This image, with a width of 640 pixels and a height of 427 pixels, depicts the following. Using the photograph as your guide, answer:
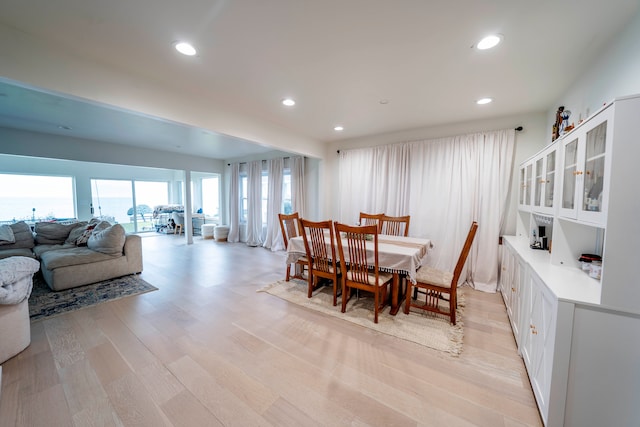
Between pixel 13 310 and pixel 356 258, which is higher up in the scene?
pixel 356 258

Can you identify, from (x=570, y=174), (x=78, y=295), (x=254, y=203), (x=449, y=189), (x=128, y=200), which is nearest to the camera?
(x=570, y=174)

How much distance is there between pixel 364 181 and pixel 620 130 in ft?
11.4

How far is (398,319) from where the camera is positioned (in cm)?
254

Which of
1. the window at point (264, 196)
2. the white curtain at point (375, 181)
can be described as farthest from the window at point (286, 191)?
the white curtain at point (375, 181)

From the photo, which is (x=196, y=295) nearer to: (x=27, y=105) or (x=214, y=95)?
(x=214, y=95)

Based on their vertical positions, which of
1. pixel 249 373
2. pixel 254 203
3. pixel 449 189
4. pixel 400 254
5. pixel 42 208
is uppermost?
pixel 449 189

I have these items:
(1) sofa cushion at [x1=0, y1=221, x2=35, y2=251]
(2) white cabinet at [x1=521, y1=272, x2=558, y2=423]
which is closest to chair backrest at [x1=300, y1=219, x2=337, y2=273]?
(2) white cabinet at [x1=521, y1=272, x2=558, y2=423]

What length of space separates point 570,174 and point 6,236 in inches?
284

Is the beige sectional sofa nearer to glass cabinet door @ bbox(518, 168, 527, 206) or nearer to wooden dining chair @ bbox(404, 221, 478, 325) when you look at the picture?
wooden dining chair @ bbox(404, 221, 478, 325)

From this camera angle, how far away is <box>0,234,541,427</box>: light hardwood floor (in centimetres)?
143

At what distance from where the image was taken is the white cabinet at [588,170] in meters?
1.22

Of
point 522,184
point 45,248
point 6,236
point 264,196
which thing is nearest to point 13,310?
point 45,248

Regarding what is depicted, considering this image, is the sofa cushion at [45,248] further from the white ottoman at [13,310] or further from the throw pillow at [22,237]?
the white ottoman at [13,310]

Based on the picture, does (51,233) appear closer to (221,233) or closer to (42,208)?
(221,233)
